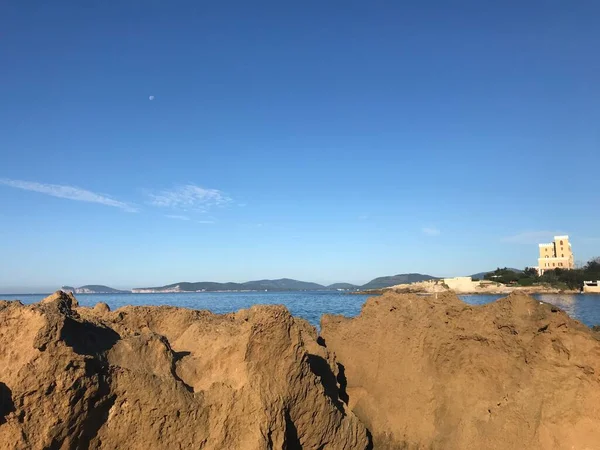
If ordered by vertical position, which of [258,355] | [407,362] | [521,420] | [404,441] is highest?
[258,355]

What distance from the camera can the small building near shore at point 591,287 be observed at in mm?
80106

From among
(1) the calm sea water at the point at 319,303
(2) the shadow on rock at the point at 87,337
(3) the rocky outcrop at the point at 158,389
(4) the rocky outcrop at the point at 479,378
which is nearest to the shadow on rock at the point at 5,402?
(3) the rocky outcrop at the point at 158,389

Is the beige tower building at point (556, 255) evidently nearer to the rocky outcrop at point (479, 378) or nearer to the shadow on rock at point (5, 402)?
the rocky outcrop at point (479, 378)

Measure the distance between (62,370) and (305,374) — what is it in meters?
2.77

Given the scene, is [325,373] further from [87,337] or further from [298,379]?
[87,337]

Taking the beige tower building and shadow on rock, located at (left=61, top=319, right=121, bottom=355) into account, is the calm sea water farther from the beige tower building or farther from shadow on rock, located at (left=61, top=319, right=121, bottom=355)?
the beige tower building

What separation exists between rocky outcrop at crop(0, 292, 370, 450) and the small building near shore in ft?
294

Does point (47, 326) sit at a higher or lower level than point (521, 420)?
higher

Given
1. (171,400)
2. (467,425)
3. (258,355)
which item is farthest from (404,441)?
(171,400)

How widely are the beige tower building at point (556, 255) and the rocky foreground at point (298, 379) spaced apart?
114 meters

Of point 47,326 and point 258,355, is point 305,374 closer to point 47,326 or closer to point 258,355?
Answer: point 258,355

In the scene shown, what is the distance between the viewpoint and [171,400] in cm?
454

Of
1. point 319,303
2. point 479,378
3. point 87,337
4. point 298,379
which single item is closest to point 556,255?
point 319,303

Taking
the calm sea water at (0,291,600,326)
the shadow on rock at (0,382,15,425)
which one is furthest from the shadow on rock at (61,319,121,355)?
the calm sea water at (0,291,600,326)
